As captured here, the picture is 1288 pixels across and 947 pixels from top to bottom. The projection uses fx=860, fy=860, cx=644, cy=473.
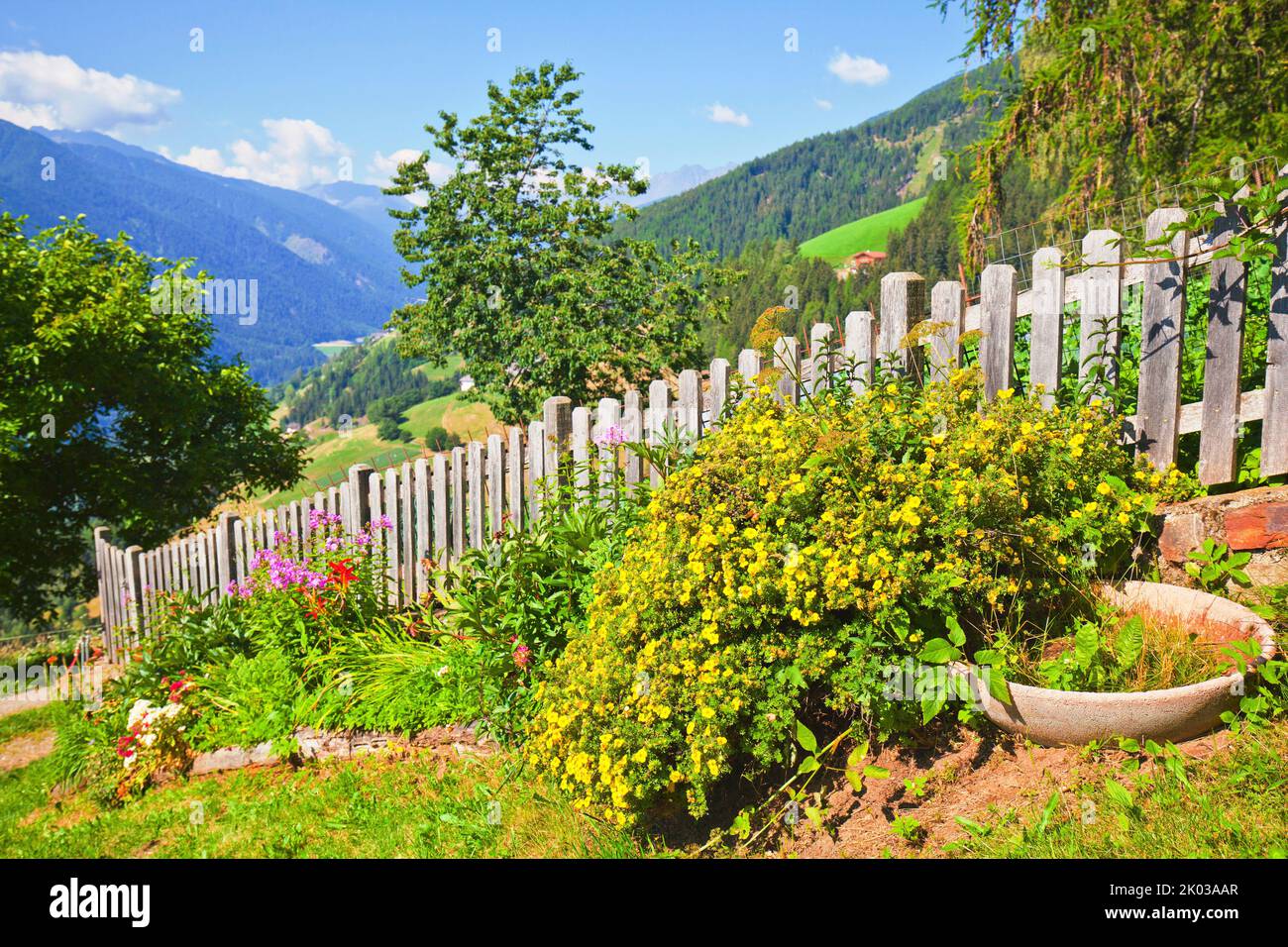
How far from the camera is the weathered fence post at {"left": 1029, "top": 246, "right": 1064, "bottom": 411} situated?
3.95 metres

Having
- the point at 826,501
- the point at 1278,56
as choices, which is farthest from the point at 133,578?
the point at 1278,56

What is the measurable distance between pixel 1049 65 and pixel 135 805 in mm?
13450

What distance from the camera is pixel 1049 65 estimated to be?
11945 mm

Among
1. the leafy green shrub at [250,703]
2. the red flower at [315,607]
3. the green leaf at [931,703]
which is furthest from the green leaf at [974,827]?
the red flower at [315,607]

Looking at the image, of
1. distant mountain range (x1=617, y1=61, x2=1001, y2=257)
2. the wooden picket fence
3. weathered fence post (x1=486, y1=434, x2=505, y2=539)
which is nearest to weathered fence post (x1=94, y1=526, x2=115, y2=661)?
the wooden picket fence

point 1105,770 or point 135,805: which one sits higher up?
point 1105,770

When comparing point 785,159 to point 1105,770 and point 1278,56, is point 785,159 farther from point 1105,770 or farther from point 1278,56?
point 1105,770

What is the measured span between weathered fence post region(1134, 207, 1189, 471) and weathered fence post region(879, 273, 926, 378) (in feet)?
3.22

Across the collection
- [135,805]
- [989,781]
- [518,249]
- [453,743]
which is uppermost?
[518,249]

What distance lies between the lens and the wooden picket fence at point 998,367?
3.73m

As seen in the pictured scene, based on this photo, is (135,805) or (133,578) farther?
(133,578)

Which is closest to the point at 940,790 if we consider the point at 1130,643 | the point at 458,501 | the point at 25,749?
the point at 1130,643

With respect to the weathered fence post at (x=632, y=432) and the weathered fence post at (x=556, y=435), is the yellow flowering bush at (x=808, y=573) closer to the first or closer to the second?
the weathered fence post at (x=632, y=432)

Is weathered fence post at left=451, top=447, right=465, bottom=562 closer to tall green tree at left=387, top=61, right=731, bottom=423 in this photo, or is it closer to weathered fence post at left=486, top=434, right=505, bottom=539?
weathered fence post at left=486, top=434, right=505, bottom=539
